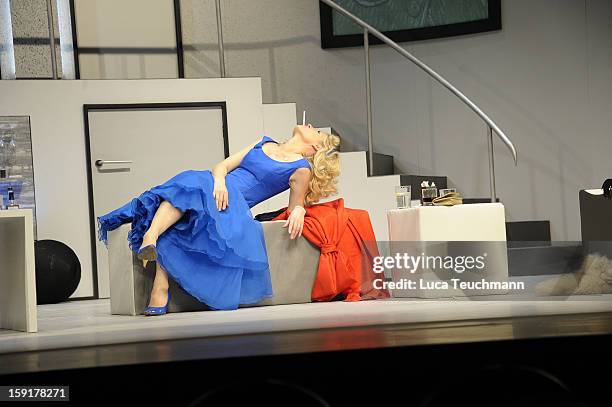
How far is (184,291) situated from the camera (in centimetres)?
481

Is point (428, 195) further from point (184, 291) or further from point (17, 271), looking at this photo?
point (17, 271)

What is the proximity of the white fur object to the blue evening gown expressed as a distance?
73.6 inches

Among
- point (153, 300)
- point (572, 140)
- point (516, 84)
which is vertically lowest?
point (153, 300)

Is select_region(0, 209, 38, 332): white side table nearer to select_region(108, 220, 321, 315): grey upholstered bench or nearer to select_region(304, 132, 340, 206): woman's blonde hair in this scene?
select_region(108, 220, 321, 315): grey upholstered bench

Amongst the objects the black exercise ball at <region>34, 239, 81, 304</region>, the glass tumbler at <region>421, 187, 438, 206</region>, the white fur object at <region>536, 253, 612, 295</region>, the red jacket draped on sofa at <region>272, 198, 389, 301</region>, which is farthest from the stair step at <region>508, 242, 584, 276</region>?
the black exercise ball at <region>34, 239, 81, 304</region>

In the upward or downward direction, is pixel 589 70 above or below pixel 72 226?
above

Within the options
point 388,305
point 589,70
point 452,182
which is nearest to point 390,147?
point 452,182

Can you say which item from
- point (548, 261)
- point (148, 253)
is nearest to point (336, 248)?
point (148, 253)

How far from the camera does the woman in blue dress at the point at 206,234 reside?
15.2 feet

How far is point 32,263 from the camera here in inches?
152

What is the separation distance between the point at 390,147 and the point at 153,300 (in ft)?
12.1

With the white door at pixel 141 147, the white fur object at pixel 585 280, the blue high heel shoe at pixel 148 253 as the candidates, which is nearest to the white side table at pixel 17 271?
the blue high heel shoe at pixel 148 253

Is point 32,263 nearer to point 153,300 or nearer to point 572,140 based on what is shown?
point 153,300

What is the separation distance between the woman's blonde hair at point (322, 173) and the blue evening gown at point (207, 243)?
1.25 feet
